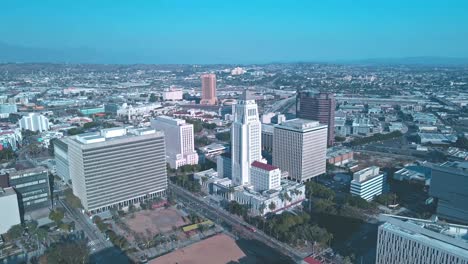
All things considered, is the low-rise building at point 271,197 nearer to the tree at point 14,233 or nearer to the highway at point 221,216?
the highway at point 221,216

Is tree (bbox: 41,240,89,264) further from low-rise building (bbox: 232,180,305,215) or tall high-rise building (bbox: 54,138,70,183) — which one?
tall high-rise building (bbox: 54,138,70,183)

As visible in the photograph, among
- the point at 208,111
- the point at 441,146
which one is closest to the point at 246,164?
the point at 441,146

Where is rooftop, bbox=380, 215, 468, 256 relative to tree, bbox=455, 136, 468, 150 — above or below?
above

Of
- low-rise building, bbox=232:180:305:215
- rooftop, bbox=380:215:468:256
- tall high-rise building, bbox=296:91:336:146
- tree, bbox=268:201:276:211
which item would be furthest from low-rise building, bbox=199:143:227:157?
rooftop, bbox=380:215:468:256

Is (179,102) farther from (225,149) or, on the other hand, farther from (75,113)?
(225,149)

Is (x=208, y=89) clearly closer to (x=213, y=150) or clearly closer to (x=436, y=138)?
(x=213, y=150)

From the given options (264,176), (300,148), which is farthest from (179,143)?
(300,148)
